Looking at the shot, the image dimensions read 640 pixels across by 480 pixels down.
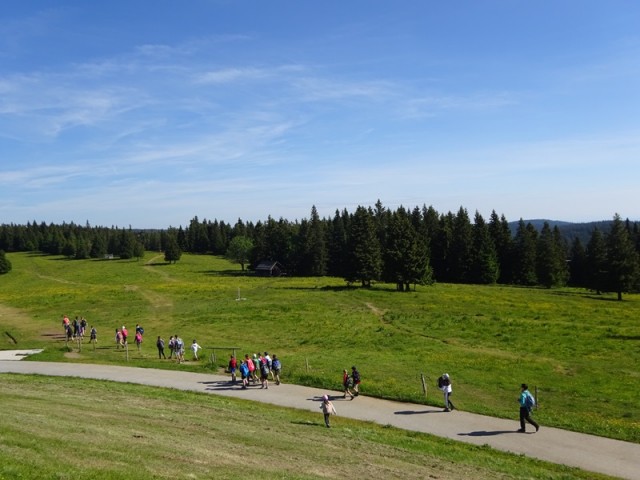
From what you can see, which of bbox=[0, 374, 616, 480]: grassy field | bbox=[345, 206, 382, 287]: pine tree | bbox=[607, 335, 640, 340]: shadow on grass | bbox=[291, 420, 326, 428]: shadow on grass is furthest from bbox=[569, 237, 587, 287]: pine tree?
bbox=[0, 374, 616, 480]: grassy field

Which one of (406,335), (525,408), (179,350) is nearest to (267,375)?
(179,350)

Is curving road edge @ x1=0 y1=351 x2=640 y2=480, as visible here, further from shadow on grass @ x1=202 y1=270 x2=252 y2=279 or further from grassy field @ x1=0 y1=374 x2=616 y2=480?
shadow on grass @ x1=202 y1=270 x2=252 y2=279

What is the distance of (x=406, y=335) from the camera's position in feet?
141

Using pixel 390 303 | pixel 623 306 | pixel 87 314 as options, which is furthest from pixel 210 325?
pixel 623 306

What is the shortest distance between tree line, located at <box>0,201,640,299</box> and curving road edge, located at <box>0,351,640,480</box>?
168 feet

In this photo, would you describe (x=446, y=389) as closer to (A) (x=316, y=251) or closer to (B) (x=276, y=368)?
(B) (x=276, y=368)

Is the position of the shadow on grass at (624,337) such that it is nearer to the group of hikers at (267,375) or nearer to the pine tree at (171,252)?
the group of hikers at (267,375)

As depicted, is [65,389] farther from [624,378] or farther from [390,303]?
[390,303]

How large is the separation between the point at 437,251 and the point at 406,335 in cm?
6375

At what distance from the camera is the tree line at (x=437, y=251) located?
76.6 metres

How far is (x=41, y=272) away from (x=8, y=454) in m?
123

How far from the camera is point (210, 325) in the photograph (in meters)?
49.1

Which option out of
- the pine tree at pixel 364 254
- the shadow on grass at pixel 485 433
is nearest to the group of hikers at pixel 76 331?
the shadow on grass at pixel 485 433

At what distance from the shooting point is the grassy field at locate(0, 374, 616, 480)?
41.7ft
